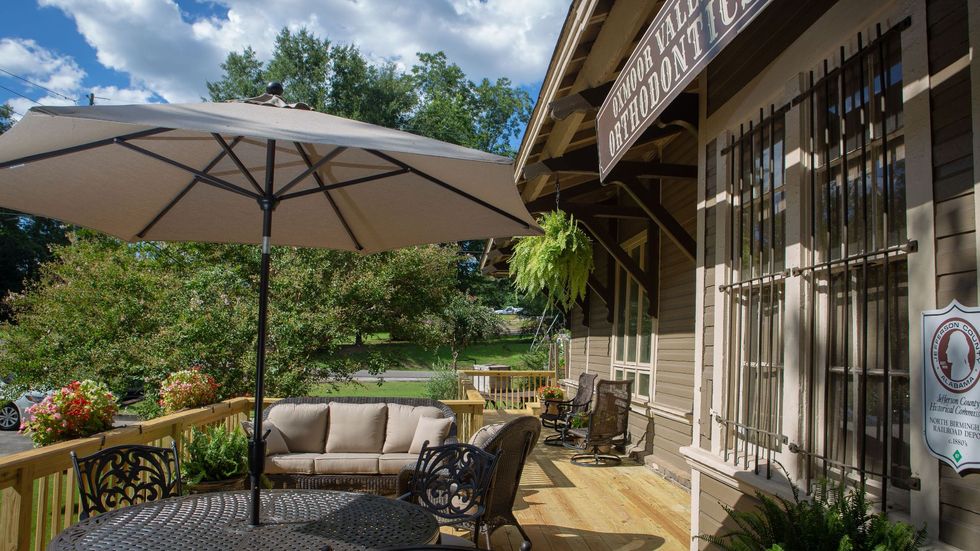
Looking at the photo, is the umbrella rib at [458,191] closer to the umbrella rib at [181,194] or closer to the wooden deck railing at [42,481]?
the umbrella rib at [181,194]

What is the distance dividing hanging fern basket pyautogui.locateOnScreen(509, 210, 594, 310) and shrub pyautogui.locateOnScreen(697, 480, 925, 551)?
4039mm

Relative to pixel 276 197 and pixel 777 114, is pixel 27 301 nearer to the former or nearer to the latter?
pixel 276 197

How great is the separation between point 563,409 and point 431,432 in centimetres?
421

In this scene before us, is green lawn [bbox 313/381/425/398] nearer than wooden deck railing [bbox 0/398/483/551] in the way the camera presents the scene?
No

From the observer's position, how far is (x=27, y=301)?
389 inches

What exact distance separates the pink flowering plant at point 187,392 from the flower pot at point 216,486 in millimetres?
1279

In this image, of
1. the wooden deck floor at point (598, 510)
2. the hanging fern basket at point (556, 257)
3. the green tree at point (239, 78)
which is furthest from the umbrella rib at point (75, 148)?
the green tree at point (239, 78)

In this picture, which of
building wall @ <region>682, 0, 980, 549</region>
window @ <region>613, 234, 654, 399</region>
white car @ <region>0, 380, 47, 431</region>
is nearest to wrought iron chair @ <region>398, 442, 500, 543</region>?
building wall @ <region>682, 0, 980, 549</region>

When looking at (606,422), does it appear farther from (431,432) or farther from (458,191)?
(458,191)

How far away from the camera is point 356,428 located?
16.7ft

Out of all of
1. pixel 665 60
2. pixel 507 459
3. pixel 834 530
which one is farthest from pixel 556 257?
pixel 834 530

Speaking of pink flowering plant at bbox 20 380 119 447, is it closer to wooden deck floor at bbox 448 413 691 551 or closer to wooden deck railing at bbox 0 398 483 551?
wooden deck railing at bbox 0 398 483 551

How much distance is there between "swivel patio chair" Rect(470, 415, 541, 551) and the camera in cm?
343

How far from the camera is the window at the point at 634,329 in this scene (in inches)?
279
